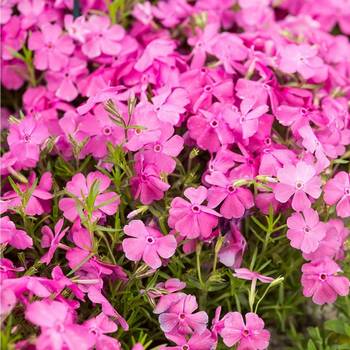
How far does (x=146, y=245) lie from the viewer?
1.16m

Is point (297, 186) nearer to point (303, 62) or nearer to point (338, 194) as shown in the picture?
point (338, 194)

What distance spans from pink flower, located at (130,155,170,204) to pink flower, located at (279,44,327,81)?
0.40 metres

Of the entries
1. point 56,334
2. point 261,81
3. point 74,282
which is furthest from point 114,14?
point 56,334

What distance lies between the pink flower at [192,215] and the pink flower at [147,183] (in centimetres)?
4

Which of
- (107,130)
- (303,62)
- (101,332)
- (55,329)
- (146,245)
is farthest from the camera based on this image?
(303,62)

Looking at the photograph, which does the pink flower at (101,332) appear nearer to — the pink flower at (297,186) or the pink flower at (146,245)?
the pink flower at (146,245)

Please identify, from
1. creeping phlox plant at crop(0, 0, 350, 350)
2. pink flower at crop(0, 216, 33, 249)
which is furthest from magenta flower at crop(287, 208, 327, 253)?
pink flower at crop(0, 216, 33, 249)

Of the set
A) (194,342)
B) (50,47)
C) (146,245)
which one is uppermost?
(50,47)

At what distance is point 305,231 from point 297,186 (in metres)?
0.08

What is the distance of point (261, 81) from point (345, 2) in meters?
0.59

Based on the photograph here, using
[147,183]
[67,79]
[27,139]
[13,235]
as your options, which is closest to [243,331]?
[147,183]

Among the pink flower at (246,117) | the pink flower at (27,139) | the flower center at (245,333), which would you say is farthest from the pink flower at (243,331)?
the pink flower at (27,139)

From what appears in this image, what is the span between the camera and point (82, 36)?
59.1 inches

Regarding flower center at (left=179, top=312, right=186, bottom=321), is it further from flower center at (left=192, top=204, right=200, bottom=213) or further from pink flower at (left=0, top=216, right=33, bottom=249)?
pink flower at (left=0, top=216, right=33, bottom=249)
